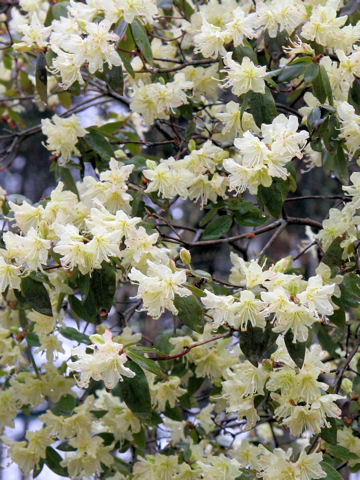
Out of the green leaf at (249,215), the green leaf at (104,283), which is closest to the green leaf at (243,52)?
the green leaf at (249,215)

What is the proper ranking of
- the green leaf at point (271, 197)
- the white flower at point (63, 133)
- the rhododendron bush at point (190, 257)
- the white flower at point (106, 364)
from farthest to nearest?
the white flower at point (63, 133) < the green leaf at point (271, 197) < the rhododendron bush at point (190, 257) < the white flower at point (106, 364)

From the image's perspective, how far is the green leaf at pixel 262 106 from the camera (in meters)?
1.70

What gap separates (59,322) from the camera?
198 centimetres

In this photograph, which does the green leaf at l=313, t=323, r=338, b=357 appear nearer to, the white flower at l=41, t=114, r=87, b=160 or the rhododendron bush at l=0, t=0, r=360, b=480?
the rhododendron bush at l=0, t=0, r=360, b=480

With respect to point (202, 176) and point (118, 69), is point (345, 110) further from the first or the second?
point (118, 69)

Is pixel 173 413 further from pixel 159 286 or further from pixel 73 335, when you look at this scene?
pixel 159 286

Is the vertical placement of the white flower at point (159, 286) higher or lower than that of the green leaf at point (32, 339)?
higher

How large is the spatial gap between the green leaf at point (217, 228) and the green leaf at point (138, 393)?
2.05 ft

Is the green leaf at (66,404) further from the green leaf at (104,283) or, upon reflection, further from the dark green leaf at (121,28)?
the dark green leaf at (121,28)

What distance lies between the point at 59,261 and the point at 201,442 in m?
0.90

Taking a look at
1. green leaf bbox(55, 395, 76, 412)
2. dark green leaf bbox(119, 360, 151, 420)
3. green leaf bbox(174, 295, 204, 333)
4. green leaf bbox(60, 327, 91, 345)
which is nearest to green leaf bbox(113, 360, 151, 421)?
dark green leaf bbox(119, 360, 151, 420)

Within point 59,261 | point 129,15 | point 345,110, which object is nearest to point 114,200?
point 59,261

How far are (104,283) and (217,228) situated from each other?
503 mm

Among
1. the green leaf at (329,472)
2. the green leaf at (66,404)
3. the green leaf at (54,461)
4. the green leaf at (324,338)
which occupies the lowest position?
the green leaf at (54,461)
